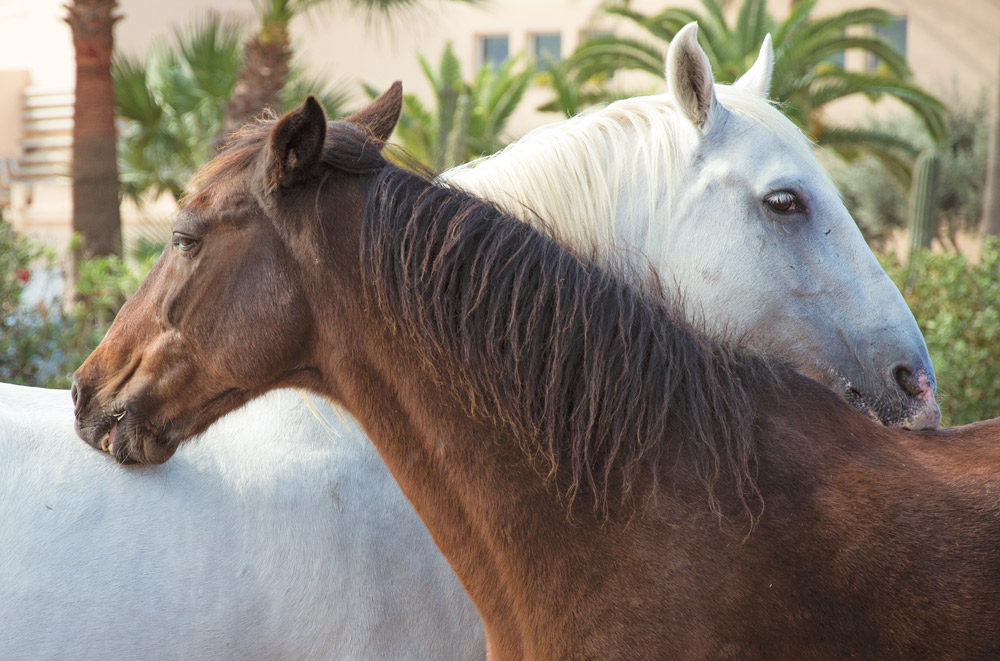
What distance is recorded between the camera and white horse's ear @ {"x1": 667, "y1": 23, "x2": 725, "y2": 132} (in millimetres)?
2307

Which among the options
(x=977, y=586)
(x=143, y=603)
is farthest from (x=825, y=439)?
Answer: (x=143, y=603)

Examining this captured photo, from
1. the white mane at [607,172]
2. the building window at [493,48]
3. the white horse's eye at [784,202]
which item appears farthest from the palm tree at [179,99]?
the building window at [493,48]

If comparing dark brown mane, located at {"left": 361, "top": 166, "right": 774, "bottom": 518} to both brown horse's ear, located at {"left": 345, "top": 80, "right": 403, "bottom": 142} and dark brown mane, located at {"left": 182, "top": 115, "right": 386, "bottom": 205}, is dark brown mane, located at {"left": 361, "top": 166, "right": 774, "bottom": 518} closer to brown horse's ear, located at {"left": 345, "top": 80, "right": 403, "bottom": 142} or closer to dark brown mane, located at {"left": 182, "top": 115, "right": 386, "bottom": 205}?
dark brown mane, located at {"left": 182, "top": 115, "right": 386, "bottom": 205}

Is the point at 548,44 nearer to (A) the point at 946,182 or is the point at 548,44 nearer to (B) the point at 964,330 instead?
(A) the point at 946,182

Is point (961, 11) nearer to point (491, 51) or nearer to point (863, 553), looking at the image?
point (491, 51)

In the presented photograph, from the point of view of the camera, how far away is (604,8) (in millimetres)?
13203

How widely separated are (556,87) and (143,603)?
1242 centimetres

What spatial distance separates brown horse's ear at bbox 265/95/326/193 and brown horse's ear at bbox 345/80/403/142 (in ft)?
1.41

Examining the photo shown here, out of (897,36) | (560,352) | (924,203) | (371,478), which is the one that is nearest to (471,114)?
(924,203)

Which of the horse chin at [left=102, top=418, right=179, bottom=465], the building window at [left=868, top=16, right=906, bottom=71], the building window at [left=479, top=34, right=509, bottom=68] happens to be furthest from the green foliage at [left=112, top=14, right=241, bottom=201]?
the building window at [left=868, top=16, right=906, bottom=71]

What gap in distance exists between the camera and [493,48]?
23.2m

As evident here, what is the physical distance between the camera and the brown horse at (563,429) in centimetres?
167

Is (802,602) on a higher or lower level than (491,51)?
higher

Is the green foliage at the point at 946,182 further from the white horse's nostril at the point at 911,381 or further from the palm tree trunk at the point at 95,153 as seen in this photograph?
the white horse's nostril at the point at 911,381
